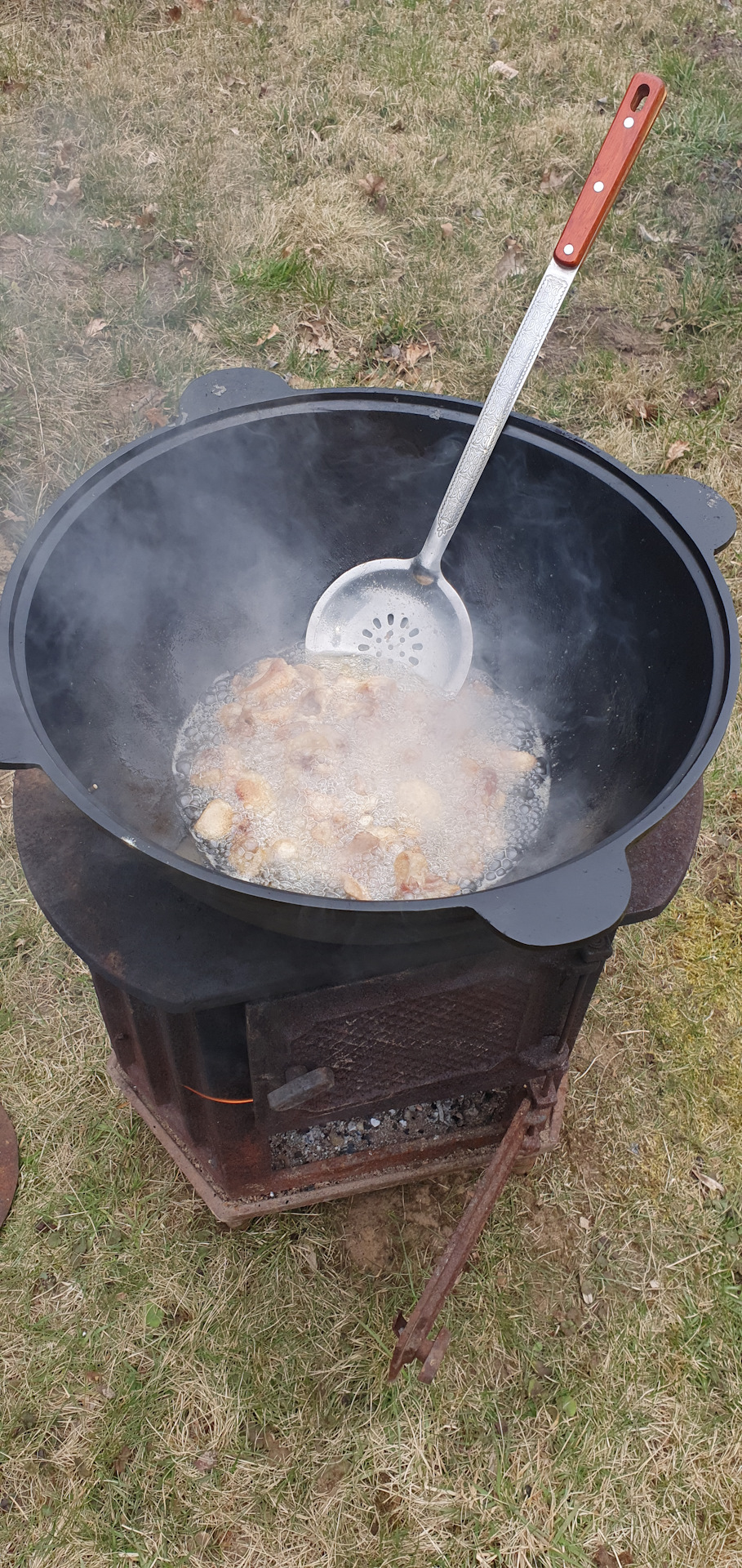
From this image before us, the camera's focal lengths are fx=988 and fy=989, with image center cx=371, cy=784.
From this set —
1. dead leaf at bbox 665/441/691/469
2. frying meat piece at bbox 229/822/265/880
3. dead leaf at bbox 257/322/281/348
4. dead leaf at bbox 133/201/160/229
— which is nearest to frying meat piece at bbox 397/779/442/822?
frying meat piece at bbox 229/822/265/880

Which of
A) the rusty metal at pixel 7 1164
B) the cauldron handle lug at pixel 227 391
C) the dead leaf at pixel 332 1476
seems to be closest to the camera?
the cauldron handle lug at pixel 227 391

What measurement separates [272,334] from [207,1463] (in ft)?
15.4

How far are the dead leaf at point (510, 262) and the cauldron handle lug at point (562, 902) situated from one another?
15.3ft

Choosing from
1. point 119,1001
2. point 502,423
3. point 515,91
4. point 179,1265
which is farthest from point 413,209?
point 179,1265

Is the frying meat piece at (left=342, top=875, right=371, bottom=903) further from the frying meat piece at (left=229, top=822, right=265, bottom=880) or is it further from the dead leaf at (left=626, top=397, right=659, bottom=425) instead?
the dead leaf at (left=626, top=397, right=659, bottom=425)

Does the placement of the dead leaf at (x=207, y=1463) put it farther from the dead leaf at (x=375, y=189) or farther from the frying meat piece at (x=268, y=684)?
the dead leaf at (x=375, y=189)

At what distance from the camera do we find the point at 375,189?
5.50 m

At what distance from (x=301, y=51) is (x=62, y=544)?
547 centimetres

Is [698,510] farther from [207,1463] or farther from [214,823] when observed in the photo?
[207,1463]

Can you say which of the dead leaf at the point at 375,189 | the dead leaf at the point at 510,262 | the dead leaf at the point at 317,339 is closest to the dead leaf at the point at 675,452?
the dead leaf at the point at 510,262

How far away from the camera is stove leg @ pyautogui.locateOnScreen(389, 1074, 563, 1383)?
6.88 ft

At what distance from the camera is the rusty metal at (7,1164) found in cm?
290

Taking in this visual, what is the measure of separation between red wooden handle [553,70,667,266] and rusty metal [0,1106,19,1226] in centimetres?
283

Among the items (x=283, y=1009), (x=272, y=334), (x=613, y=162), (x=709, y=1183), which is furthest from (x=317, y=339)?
(x=709, y=1183)
